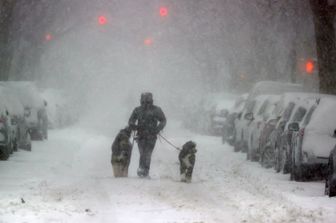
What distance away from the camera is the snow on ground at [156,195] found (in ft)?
39.2

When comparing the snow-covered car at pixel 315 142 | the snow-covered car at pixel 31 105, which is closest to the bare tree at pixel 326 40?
the snow-covered car at pixel 315 142

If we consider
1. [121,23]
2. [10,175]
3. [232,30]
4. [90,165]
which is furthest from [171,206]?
[121,23]

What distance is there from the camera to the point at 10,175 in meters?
18.4

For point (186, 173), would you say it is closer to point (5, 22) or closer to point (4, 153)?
point (4, 153)

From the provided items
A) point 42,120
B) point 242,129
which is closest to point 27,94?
point 42,120

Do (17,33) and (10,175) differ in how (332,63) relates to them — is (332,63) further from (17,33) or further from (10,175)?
(17,33)

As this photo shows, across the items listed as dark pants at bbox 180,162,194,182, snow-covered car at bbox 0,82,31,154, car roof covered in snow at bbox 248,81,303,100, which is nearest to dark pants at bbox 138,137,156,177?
dark pants at bbox 180,162,194,182

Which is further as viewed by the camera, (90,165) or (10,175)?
(90,165)

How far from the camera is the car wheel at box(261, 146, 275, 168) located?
21.2 meters

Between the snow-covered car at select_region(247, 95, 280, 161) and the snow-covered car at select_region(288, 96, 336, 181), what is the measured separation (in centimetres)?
453

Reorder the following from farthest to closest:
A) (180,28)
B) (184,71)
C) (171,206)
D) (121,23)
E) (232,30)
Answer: (184,71) → (121,23) → (180,28) → (232,30) → (171,206)

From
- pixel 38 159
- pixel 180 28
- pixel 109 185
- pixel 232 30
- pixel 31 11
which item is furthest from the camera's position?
pixel 180 28

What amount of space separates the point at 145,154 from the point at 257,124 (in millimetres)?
6272

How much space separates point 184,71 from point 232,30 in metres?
55.9
